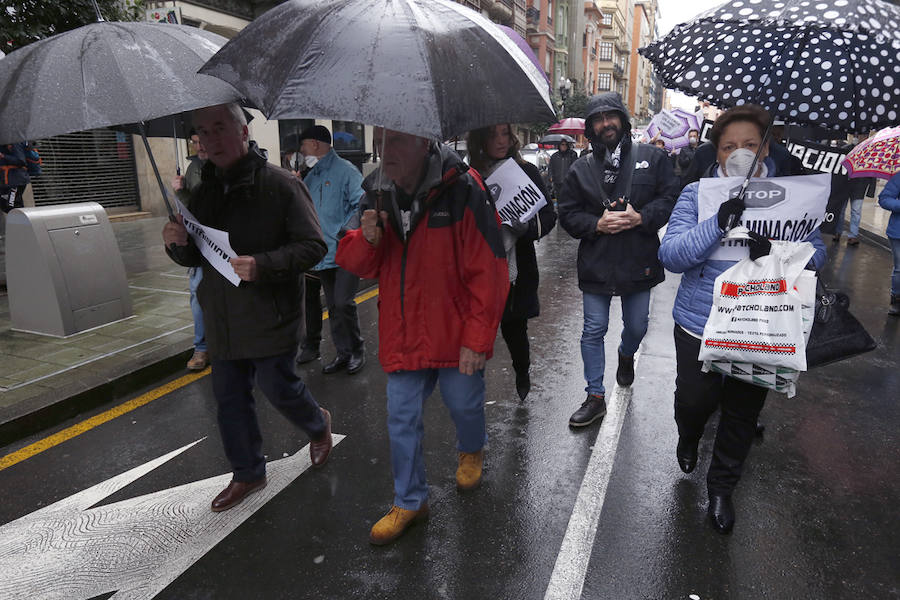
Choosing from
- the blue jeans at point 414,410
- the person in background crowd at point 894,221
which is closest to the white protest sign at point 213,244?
the blue jeans at point 414,410

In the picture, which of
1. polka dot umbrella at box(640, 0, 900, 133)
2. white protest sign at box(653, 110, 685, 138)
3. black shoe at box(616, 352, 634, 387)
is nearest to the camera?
polka dot umbrella at box(640, 0, 900, 133)

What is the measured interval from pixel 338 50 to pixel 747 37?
175cm

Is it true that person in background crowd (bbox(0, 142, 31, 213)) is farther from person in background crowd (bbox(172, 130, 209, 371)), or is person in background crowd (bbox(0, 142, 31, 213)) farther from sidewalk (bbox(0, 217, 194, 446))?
person in background crowd (bbox(172, 130, 209, 371))

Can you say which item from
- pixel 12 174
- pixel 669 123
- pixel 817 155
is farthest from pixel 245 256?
pixel 669 123

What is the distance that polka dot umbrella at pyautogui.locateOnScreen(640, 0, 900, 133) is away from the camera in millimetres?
2395

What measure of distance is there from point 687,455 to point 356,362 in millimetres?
2601

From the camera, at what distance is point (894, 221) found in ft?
21.8

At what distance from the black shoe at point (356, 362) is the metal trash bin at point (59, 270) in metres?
2.47

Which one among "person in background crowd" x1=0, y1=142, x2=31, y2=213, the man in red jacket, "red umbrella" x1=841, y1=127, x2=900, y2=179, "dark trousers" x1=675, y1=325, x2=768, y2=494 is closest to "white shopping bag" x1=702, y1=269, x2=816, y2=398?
"dark trousers" x1=675, y1=325, x2=768, y2=494

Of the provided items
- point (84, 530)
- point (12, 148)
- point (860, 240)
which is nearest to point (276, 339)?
point (84, 530)

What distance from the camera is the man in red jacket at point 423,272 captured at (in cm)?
250

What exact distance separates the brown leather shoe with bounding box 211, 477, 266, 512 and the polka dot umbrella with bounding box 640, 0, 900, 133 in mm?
2745

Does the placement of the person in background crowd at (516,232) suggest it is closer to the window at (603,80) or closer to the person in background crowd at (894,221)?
the person in background crowd at (894,221)

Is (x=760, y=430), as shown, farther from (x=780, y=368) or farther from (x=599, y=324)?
(x=780, y=368)
